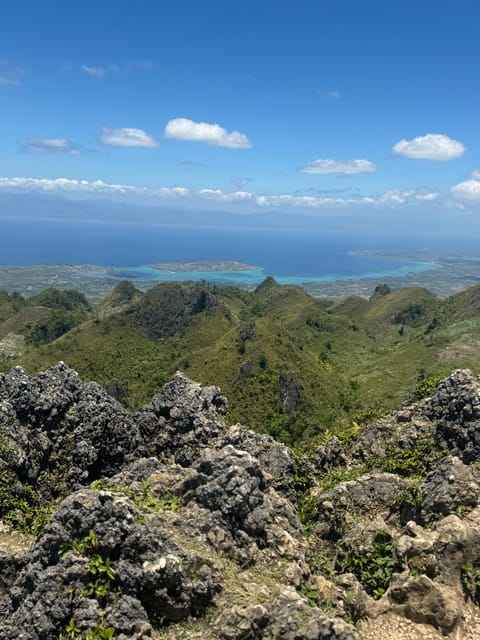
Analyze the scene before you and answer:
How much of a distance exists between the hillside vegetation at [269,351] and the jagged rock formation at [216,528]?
10.5m

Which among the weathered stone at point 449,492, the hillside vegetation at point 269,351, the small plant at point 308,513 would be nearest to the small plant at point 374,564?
the weathered stone at point 449,492

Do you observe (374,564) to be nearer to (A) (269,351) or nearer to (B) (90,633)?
(B) (90,633)

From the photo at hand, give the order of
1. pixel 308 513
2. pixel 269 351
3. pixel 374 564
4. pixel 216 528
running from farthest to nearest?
1. pixel 269 351
2. pixel 308 513
3. pixel 374 564
4. pixel 216 528

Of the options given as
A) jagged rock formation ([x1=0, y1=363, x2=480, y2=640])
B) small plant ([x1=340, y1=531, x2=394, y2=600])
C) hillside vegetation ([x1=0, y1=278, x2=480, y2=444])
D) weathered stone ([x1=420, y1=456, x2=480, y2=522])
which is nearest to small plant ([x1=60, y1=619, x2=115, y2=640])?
jagged rock formation ([x1=0, y1=363, x2=480, y2=640])

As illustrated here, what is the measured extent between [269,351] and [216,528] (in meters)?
60.1

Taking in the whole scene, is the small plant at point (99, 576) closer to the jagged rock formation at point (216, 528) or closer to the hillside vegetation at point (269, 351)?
the jagged rock formation at point (216, 528)

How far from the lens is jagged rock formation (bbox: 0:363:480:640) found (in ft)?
37.2

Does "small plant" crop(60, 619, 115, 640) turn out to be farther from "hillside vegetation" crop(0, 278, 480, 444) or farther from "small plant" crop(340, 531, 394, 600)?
"hillside vegetation" crop(0, 278, 480, 444)

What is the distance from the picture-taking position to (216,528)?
1383cm

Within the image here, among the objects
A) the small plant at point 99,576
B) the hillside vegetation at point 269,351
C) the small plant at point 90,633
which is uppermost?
the small plant at point 99,576

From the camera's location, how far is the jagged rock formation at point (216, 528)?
37.2ft

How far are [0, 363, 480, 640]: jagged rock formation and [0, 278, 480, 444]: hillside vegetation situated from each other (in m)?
10.5

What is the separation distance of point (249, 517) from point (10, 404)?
12332mm

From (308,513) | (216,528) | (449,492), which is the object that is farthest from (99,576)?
(449,492)
